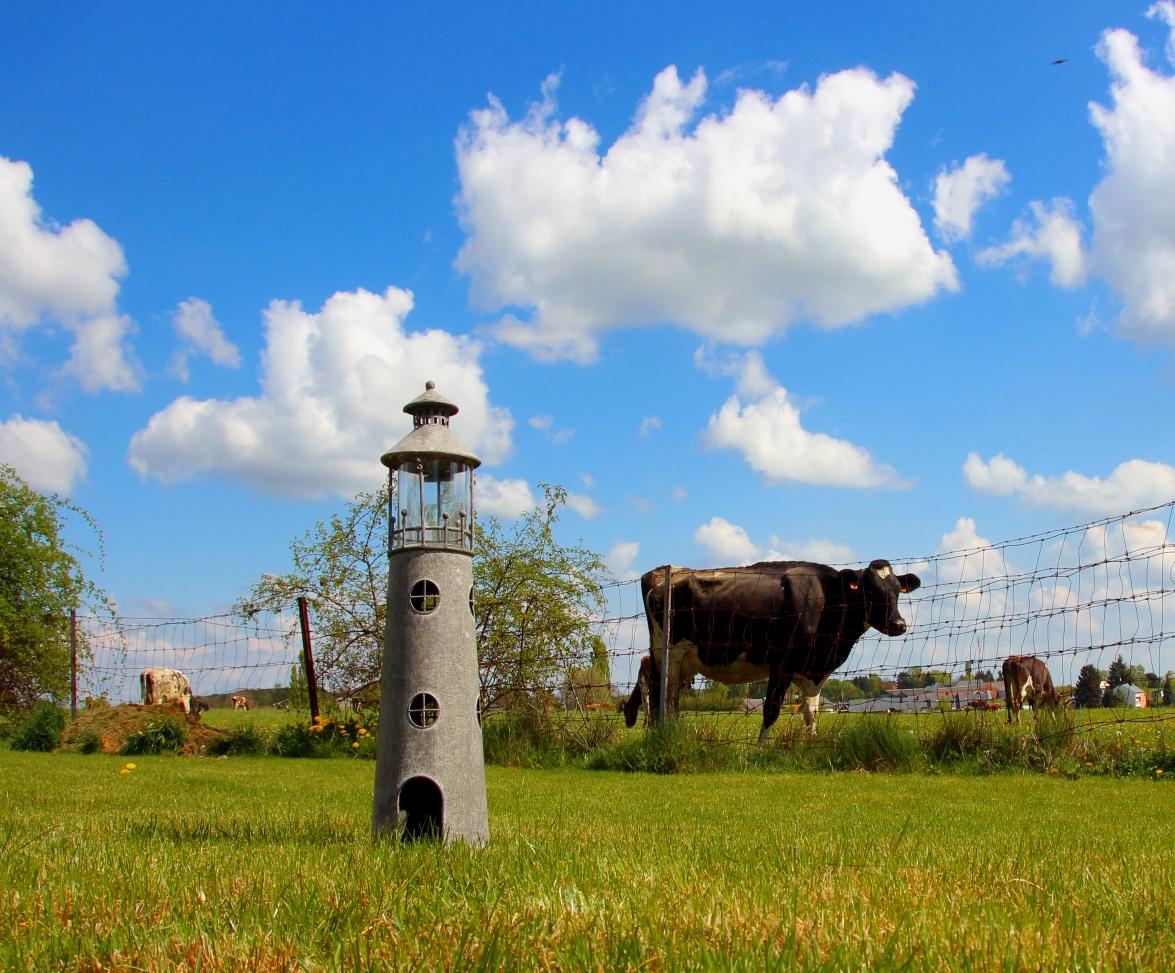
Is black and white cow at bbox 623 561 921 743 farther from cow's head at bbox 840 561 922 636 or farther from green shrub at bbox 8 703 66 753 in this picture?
green shrub at bbox 8 703 66 753

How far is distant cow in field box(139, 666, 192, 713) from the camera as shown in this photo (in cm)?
2145

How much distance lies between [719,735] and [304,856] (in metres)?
8.38

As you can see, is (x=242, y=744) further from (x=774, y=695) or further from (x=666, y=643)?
(x=774, y=695)

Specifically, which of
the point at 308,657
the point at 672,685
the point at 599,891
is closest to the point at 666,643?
the point at 672,685

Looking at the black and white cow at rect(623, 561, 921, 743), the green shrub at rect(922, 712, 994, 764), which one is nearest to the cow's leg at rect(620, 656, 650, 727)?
the black and white cow at rect(623, 561, 921, 743)

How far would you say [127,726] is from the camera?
16672 millimetres

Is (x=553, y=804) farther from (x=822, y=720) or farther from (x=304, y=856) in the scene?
(x=822, y=720)

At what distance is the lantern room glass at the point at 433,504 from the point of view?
224 inches

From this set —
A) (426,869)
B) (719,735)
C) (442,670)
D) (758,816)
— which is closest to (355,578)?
(719,735)

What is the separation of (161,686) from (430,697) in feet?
59.5

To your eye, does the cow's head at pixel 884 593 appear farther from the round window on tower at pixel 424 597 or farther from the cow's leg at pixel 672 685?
the round window on tower at pixel 424 597

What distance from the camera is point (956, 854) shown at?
198 inches

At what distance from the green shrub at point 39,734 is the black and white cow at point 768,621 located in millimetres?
8911

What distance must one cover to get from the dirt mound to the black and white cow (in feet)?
20.7
